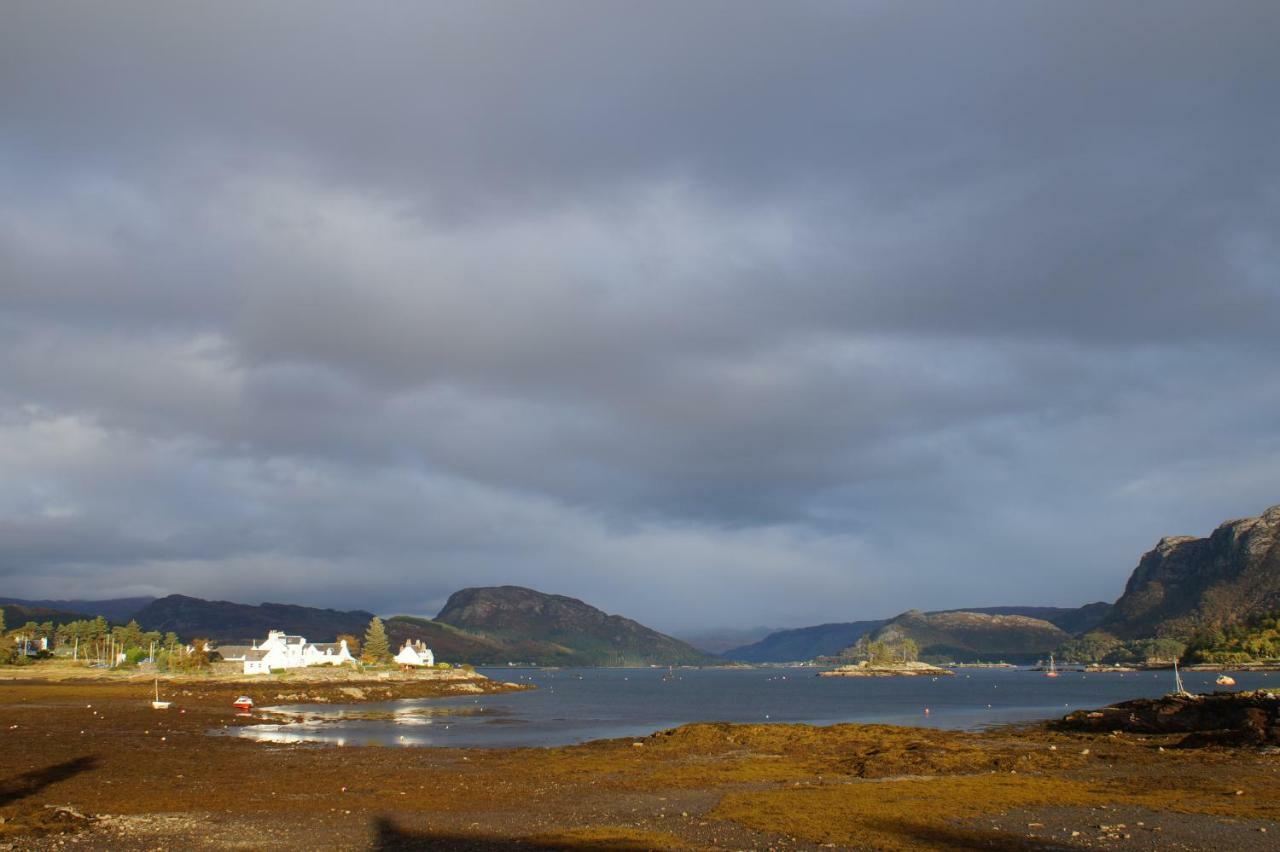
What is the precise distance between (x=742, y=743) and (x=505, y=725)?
27861 millimetres

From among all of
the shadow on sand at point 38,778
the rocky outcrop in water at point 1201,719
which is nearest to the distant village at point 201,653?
the shadow on sand at point 38,778

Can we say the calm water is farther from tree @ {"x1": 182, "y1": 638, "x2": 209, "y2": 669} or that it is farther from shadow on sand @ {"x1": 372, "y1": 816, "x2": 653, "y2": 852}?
tree @ {"x1": 182, "y1": 638, "x2": 209, "y2": 669}

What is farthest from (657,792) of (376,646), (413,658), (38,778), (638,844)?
(413,658)

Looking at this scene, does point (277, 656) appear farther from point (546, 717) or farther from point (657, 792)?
point (657, 792)

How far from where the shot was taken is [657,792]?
3294cm

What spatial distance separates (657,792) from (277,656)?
135595mm

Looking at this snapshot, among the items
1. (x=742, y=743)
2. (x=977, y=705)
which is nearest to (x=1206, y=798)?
(x=742, y=743)

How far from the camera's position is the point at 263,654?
14650 cm

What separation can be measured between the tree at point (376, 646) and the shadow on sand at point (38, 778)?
134 metres

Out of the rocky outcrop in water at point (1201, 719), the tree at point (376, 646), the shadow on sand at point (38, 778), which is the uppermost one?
the shadow on sand at point (38, 778)

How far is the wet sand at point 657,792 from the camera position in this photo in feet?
78.1

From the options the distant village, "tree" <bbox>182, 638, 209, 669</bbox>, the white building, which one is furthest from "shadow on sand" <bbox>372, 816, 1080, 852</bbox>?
the white building

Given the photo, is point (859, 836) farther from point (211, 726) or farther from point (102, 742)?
point (211, 726)

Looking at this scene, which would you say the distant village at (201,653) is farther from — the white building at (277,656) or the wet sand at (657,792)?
the wet sand at (657,792)
